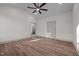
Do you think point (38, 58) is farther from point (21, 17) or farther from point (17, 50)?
point (21, 17)

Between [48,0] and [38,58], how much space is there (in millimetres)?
1296

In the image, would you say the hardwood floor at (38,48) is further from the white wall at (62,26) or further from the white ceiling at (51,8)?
the white ceiling at (51,8)

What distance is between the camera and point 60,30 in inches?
84.5

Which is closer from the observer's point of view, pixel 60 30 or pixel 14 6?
pixel 14 6

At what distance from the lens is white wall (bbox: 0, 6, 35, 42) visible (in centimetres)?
200

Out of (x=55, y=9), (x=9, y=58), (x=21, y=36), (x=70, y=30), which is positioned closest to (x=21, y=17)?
(x=21, y=36)

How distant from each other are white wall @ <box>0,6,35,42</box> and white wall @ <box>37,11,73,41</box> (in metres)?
0.28

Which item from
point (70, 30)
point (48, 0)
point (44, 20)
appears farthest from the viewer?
point (44, 20)

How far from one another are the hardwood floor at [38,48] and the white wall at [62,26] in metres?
0.15

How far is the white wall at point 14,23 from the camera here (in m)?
2.00

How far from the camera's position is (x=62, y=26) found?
2.14m

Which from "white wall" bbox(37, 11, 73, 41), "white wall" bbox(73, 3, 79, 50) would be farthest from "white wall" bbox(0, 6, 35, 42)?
"white wall" bbox(73, 3, 79, 50)

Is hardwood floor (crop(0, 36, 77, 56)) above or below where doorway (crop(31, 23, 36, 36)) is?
below

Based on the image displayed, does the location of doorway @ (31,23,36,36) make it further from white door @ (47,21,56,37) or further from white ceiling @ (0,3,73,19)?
white door @ (47,21,56,37)
